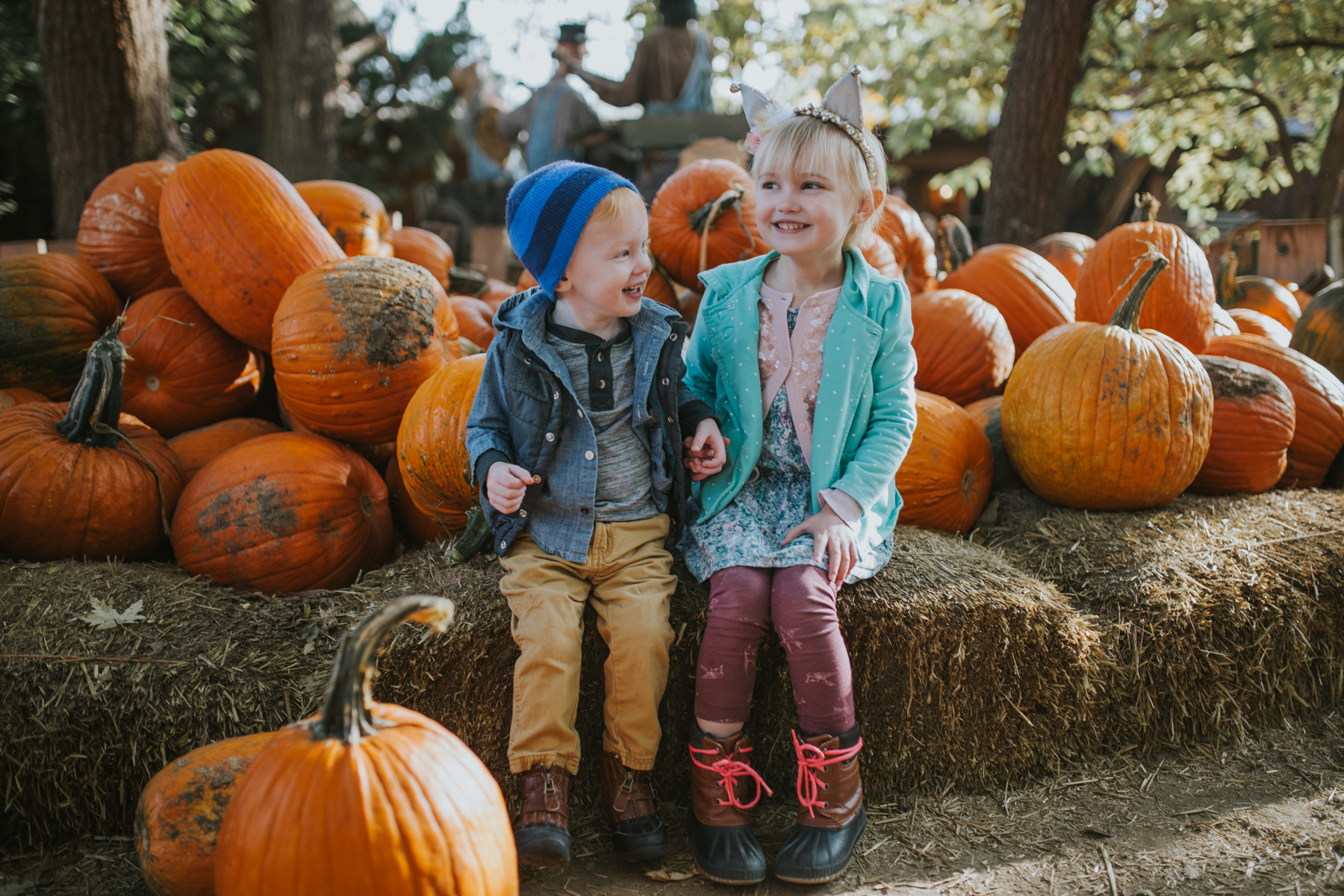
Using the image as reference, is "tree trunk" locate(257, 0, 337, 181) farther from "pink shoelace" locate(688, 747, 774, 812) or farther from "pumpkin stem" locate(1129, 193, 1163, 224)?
"pink shoelace" locate(688, 747, 774, 812)

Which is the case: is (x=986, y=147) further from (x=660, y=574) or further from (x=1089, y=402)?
(x=660, y=574)

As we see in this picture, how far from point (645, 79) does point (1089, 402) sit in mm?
6973

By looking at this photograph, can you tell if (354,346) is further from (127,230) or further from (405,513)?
(127,230)

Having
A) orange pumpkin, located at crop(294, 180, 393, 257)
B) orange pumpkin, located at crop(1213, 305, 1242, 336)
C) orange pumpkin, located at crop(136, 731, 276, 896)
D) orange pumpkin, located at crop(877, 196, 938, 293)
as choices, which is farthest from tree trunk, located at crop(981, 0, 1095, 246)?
orange pumpkin, located at crop(136, 731, 276, 896)

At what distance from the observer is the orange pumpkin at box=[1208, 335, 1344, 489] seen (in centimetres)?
336

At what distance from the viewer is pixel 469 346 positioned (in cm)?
333

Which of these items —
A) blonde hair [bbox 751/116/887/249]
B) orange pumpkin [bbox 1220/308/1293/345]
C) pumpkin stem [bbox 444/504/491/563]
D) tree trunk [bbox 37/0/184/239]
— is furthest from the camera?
tree trunk [bbox 37/0/184/239]

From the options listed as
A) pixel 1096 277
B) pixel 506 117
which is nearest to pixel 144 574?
pixel 1096 277

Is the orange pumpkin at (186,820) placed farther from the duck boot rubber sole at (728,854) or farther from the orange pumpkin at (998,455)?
the orange pumpkin at (998,455)

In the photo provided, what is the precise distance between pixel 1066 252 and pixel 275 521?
14.3 feet

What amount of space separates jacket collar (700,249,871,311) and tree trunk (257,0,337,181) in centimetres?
691

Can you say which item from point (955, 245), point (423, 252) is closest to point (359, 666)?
point (423, 252)

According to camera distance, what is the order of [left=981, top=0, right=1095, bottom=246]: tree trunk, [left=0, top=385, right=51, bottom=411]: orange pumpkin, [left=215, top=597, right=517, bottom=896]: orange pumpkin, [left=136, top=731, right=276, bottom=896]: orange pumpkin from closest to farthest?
[left=215, top=597, right=517, bottom=896]: orange pumpkin
[left=136, top=731, right=276, bottom=896]: orange pumpkin
[left=0, top=385, right=51, bottom=411]: orange pumpkin
[left=981, top=0, right=1095, bottom=246]: tree trunk

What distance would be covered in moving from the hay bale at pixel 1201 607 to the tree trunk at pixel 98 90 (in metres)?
4.99
